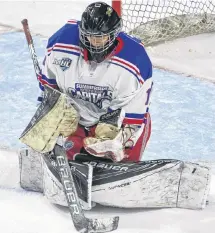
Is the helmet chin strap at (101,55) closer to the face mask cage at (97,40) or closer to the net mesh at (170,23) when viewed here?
the face mask cage at (97,40)

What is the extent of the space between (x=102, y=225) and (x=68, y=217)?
7.6 inches

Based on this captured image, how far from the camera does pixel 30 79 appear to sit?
4.76 m

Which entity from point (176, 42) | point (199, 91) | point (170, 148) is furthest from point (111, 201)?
point (176, 42)

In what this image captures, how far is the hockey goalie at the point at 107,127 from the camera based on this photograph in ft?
8.98

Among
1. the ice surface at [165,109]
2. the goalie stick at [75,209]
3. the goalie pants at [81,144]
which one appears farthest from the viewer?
the ice surface at [165,109]

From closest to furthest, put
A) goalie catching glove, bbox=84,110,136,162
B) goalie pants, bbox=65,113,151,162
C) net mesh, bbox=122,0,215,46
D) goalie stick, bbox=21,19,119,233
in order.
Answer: goalie stick, bbox=21,19,119,233 < goalie catching glove, bbox=84,110,136,162 < goalie pants, bbox=65,113,151,162 < net mesh, bbox=122,0,215,46

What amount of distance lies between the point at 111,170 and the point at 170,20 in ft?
9.98

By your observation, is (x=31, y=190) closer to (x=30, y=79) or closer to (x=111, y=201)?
(x=111, y=201)

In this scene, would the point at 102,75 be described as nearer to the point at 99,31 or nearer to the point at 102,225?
the point at 99,31

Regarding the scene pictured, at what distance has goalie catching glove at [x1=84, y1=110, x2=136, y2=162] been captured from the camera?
2.71 m

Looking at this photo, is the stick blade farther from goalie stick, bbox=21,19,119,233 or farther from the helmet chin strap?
the helmet chin strap

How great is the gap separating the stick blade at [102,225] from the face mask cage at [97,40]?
719 mm

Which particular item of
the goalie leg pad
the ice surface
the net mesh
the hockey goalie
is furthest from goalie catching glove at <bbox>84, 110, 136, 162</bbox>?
the net mesh

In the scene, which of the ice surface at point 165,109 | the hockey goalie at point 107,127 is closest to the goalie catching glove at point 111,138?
the hockey goalie at point 107,127
